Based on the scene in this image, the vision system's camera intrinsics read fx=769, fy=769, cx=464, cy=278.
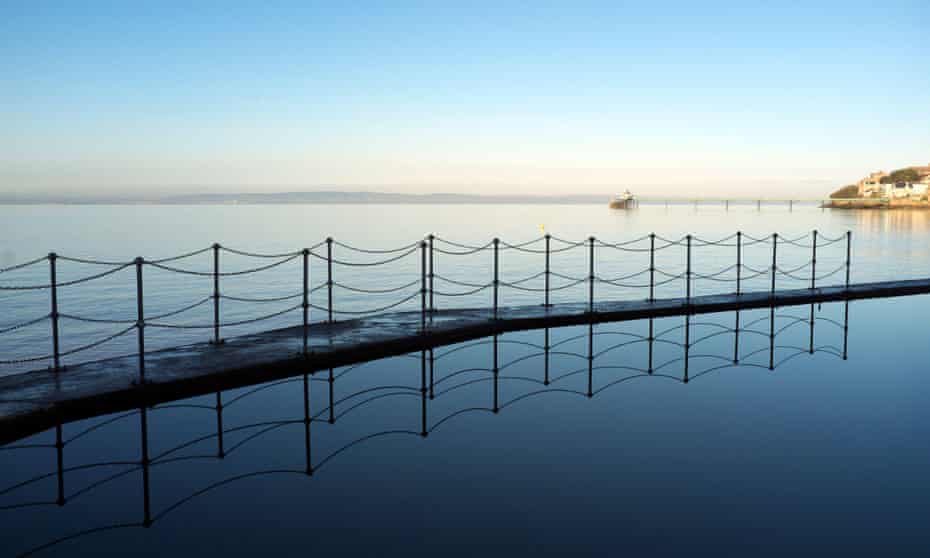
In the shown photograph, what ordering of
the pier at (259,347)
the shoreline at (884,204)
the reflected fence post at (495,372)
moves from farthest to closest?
1. the shoreline at (884,204)
2. the reflected fence post at (495,372)
3. the pier at (259,347)

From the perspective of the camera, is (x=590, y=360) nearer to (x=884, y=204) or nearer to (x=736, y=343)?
(x=736, y=343)

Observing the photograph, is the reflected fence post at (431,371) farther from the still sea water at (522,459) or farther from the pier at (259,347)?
the pier at (259,347)

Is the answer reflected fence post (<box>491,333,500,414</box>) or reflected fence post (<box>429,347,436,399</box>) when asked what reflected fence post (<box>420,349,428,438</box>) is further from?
reflected fence post (<box>491,333,500,414</box>)

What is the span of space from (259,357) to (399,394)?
5.96 feet

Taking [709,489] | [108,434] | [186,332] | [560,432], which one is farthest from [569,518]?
[186,332]

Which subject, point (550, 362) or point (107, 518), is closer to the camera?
point (107, 518)

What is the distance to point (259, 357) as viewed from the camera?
31.0 ft

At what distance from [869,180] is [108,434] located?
222564 mm

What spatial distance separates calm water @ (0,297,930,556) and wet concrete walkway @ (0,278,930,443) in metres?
0.19

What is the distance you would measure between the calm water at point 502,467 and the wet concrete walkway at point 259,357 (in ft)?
0.61

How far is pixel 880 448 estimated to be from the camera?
7285 mm

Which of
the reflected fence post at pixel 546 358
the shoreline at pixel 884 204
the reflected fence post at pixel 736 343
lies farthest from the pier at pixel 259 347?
the shoreline at pixel 884 204

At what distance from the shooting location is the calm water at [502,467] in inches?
210

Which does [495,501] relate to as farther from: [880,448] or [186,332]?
[186,332]
